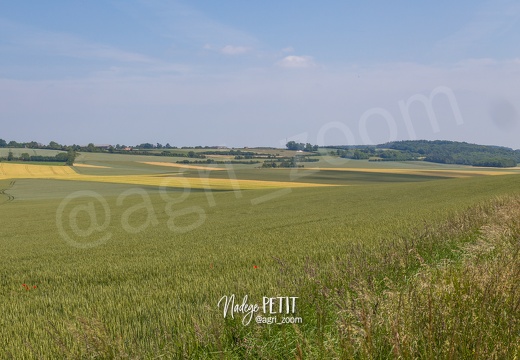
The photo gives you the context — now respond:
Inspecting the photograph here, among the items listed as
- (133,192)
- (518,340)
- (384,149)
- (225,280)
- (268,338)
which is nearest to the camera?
(518,340)

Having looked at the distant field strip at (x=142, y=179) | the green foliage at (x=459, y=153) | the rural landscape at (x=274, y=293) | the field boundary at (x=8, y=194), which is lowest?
the field boundary at (x=8, y=194)

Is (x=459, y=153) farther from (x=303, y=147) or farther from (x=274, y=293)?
(x=274, y=293)

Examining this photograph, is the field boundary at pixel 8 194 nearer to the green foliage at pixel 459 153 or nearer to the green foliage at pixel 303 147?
the green foliage at pixel 303 147

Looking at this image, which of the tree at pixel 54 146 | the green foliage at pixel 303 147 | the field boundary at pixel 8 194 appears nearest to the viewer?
the field boundary at pixel 8 194

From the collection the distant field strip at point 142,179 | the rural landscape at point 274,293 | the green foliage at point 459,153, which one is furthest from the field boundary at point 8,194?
the green foliage at point 459,153

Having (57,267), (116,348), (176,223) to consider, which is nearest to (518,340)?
(116,348)

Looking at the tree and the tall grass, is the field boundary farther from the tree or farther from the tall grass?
the tree

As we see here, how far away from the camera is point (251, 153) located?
123 meters

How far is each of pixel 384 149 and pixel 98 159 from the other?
275 ft

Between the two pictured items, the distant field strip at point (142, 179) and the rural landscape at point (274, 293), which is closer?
the rural landscape at point (274, 293)

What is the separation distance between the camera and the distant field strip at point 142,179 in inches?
2729

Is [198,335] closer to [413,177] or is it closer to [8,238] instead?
[8,238]

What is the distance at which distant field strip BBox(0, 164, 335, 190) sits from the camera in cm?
6931

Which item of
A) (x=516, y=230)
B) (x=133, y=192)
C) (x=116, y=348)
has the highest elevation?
(x=516, y=230)
